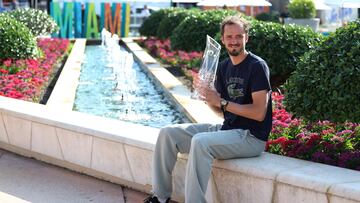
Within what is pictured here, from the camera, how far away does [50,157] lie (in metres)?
6.04

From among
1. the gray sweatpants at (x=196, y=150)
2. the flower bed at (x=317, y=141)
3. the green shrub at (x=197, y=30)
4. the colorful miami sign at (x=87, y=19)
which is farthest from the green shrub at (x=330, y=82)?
the colorful miami sign at (x=87, y=19)

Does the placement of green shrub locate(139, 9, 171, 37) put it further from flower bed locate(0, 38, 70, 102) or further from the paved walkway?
the paved walkway

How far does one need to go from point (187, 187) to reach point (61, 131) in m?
1.99

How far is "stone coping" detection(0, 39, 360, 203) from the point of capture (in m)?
3.94

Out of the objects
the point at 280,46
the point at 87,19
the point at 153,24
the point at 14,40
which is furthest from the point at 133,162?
the point at 87,19

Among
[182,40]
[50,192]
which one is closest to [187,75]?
[182,40]

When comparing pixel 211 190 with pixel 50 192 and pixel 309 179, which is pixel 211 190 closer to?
pixel 309 179

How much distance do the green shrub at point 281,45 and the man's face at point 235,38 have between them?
185 inches

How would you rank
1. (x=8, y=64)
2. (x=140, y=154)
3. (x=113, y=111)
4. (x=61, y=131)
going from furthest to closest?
(x=8, y=64)
(x=113, y=111)
(x=61, y=131)
(x=140, y=154)

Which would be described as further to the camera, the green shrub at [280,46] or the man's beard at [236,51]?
the green shrub at [280,46]

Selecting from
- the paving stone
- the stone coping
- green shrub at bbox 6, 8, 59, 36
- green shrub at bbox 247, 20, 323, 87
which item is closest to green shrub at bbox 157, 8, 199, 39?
green shrub at bbox 6, 8, 59, 36

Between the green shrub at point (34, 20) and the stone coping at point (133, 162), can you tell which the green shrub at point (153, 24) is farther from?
the stone coping at point (133, 162)

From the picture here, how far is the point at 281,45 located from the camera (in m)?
9.06

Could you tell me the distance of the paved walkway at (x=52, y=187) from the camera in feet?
16.6
